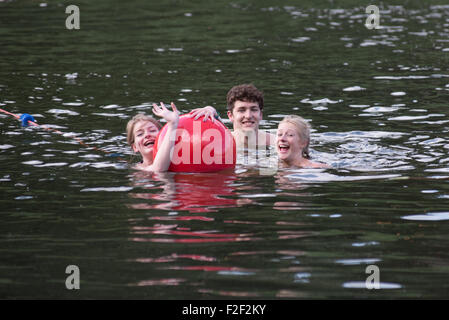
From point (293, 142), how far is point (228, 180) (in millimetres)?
1500

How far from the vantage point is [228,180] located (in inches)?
423

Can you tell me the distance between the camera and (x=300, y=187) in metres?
10.2

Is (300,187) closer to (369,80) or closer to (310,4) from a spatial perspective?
(369,80)

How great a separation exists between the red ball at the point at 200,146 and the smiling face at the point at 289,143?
92 centimetres

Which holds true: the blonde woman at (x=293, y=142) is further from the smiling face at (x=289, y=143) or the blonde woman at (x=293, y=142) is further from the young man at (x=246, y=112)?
the young man at (x=246, y=112)

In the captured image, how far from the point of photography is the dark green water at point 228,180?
702cm

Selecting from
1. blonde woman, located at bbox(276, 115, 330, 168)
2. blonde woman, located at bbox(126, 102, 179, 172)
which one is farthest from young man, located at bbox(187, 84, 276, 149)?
blonde woman, located at bbox(126, 102, 179, 172)

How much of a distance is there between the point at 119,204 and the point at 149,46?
14832 mm

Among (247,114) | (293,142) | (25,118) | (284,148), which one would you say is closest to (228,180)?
(284,148)

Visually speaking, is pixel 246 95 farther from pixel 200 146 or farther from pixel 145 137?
pixel 200 146

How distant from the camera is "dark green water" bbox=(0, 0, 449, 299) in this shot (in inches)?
276

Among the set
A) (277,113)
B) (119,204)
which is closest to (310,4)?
(277,113)

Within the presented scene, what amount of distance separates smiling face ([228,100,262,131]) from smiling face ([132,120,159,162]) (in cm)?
182

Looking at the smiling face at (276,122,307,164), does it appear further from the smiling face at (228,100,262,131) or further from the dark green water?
the smiling face at (228,100,262,131)
